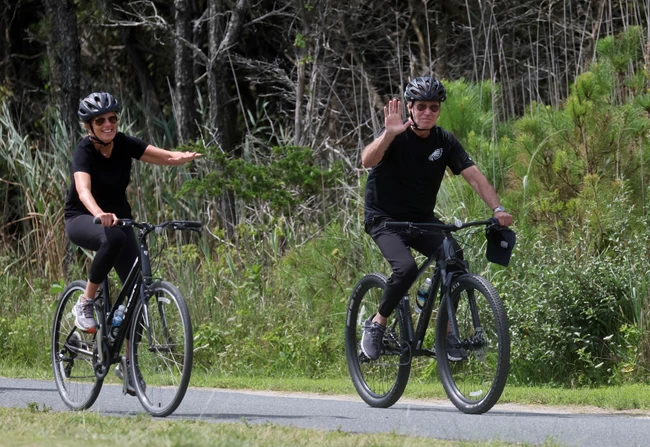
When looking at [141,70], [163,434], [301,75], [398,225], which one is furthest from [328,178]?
[163,434]

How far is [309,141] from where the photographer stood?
14.9 meters

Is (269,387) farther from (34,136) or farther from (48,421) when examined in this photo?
(34,136)

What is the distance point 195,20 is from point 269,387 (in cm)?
747

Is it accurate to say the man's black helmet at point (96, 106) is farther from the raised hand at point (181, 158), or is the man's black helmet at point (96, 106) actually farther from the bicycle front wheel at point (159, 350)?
the bicycle front wheel at point (159, 350)

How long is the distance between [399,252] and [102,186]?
2018mm

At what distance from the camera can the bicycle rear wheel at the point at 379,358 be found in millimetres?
8055

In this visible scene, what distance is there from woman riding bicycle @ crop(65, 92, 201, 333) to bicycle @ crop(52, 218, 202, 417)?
0.17 meters

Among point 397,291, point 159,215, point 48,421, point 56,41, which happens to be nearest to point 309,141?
point 159,215

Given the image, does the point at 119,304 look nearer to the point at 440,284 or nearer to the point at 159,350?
the point at 159,350

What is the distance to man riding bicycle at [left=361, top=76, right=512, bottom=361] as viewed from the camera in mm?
7895

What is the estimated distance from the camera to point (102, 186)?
8203 mm

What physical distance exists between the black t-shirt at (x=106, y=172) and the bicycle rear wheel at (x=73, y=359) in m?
0.64

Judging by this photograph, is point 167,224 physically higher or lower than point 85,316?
higher

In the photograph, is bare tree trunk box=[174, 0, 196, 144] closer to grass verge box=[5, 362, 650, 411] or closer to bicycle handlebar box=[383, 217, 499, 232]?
grass verge box=[5, 362, 650, 411]
